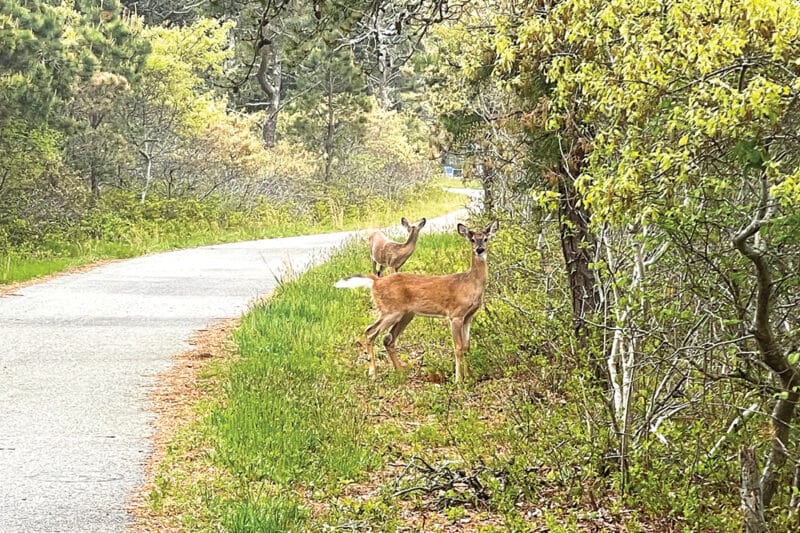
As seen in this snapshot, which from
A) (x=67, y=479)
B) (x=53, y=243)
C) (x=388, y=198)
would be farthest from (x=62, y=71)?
(x=388, y=198)

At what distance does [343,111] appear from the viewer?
38531 millimetres

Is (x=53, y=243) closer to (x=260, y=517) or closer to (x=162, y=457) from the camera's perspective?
(x=162, y=457)

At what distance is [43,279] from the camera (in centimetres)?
1836

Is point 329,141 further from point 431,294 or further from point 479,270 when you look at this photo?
point 479,270

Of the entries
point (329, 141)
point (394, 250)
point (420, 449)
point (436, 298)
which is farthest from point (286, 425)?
point (329, 141)

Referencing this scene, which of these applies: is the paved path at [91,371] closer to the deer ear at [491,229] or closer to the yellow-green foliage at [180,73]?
the deer ear at [491,229]

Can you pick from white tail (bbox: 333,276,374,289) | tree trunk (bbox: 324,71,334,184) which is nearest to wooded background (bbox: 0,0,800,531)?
white tail (bbox: 333,276,374,289)

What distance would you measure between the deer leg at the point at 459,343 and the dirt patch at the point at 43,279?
28.1 ft

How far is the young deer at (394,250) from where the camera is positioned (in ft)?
52.0

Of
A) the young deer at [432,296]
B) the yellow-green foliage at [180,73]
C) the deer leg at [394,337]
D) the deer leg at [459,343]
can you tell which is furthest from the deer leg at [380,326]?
the yellow-green foliage at [180,73]

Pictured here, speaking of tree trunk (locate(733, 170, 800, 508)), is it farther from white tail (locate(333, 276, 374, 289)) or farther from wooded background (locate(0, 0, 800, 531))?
white tail (locate(333, 276, 374, 289))

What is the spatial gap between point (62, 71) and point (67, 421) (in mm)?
13510

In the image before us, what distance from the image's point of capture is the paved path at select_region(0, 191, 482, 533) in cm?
656

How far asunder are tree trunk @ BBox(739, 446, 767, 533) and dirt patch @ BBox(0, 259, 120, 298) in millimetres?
13369
